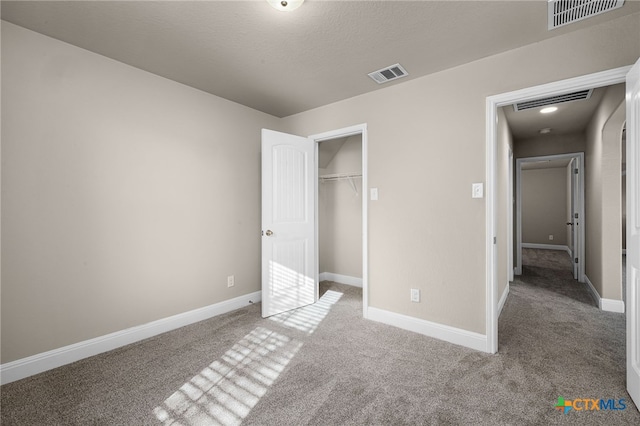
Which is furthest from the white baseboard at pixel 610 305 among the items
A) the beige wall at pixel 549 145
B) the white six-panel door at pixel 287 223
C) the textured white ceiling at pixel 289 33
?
the white six-panel door at pixel 287 223

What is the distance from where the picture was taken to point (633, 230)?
5.53 feet

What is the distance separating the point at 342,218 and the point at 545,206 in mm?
7382

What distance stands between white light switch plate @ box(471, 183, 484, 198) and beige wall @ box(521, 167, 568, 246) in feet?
25.5

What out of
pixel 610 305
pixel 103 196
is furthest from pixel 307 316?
pixel 610 305

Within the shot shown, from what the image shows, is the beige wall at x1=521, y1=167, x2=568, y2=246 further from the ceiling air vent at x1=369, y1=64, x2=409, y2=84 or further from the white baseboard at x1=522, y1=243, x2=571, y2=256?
the ceiling air vent at x1=369, y1=64, x2=409, y2=84

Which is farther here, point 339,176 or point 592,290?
point 339,176

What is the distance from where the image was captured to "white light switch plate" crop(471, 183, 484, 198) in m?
2.37

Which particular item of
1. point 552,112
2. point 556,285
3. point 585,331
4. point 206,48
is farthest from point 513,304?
point 206,48

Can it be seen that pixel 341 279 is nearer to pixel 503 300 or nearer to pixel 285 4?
pixel 503 300

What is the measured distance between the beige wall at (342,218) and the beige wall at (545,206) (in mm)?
7084

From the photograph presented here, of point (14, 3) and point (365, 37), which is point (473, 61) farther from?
point (14, 3)

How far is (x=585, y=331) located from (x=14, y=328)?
4658mm

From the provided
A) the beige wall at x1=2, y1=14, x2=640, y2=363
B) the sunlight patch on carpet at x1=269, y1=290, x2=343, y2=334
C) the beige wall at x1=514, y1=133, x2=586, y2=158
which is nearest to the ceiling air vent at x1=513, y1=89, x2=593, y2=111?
the beige wall at x1=2, y1=14, x2=640, y2=363

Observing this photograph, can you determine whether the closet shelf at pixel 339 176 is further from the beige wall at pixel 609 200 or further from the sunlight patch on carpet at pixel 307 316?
the beige wall at pixel 609 200
